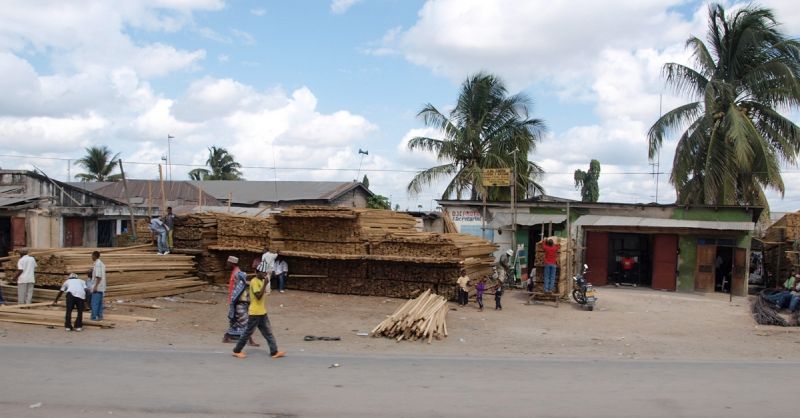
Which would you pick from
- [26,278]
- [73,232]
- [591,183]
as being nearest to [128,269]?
[26,278]

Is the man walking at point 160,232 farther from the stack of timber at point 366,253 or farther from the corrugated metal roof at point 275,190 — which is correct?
the corrugated metal roof at point 275,190

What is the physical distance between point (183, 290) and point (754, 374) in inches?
615

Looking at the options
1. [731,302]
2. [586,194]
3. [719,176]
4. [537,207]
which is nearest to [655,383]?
[731,302]

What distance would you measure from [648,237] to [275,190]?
24011mm

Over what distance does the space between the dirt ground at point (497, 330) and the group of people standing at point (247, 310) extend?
19.7 inches

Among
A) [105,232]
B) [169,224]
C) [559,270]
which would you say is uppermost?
[169,224]

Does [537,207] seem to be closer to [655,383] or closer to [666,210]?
[666,210]

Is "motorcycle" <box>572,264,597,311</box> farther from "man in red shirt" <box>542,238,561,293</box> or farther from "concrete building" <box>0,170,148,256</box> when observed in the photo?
"concrete building" <box>0,170,148,256</box>

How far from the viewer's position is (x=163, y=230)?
67.1 feet

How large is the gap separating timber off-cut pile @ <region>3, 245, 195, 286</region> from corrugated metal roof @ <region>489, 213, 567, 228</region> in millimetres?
11889

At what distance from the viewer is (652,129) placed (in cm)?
2623

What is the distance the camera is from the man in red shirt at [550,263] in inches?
719

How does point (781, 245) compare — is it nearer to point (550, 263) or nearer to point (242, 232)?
point (550, 263)

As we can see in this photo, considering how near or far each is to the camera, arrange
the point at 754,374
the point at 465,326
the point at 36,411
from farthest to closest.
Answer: the point at 465,326 → the point at 754,374 → the point at 36,411
